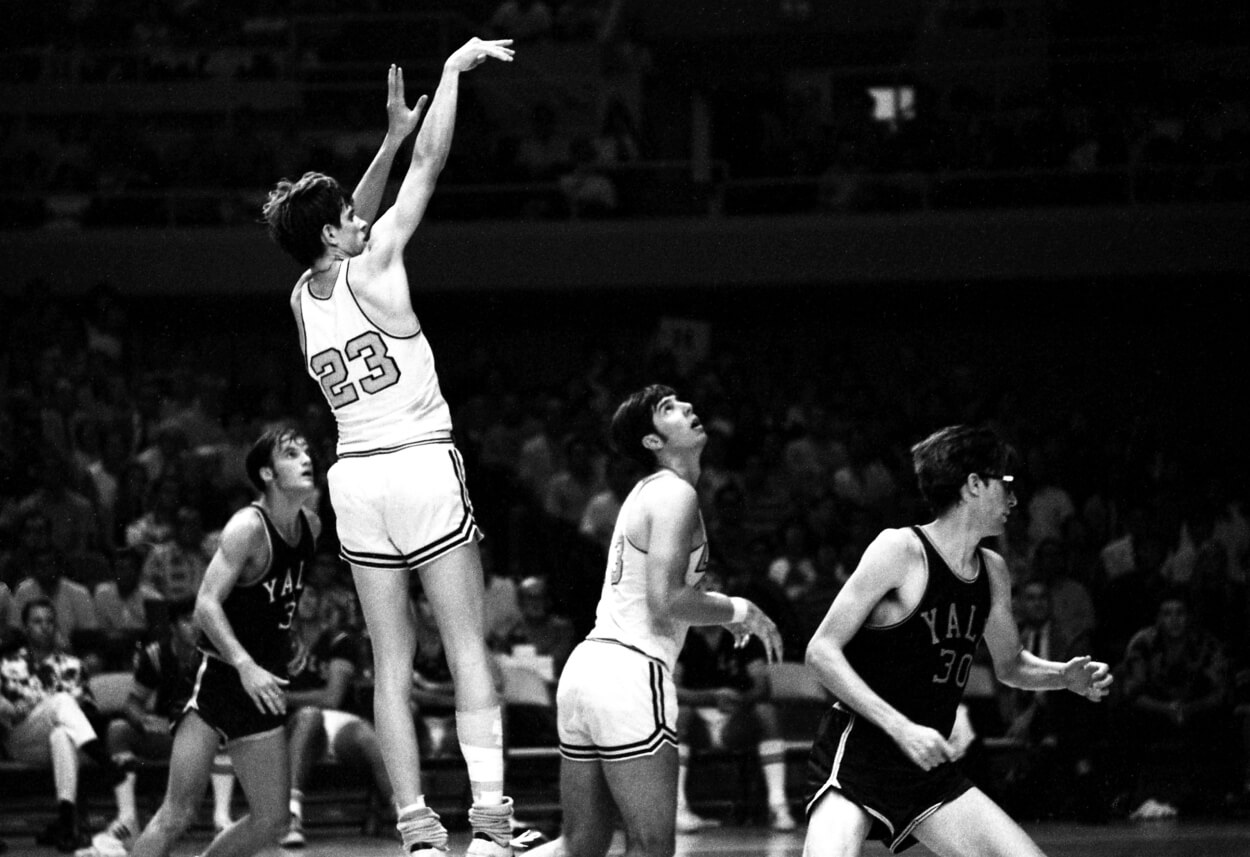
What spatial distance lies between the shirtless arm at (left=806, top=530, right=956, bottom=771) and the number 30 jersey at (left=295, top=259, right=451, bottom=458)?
1384mm

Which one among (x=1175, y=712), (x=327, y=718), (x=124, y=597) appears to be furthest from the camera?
(x=124, y=597)

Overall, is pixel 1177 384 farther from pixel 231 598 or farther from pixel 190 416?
pixel 231 598

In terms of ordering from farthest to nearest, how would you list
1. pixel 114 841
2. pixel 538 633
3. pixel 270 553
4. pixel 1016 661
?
pixel 538 633, pixel 114 841, pixel 270 553, pixel 1016 661

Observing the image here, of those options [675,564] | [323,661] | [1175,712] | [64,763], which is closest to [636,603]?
[675,564]

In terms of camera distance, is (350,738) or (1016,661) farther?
(350,738)

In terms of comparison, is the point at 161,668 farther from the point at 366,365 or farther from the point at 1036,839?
the point at 366,365

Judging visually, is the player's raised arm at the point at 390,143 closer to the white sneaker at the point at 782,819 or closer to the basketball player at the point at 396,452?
the basketball player at the point at 396,452

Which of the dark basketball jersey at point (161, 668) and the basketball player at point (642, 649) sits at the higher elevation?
the basketball player at point (642, 649)

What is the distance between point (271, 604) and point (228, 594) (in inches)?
7.0

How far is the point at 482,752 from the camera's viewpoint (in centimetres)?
550

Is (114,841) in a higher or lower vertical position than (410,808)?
lower

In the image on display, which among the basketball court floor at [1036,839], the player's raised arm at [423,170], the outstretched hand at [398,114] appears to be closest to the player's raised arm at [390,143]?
the outstretched hand at [398,114]

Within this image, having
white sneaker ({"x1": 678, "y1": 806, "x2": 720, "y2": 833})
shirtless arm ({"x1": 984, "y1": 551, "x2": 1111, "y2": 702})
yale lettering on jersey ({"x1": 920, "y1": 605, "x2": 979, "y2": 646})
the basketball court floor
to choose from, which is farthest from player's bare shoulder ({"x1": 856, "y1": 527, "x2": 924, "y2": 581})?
white sneaker ({"x1": 678, "y1": 806, "x2": 720, "y2": 833})

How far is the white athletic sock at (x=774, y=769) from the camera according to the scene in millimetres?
10570
